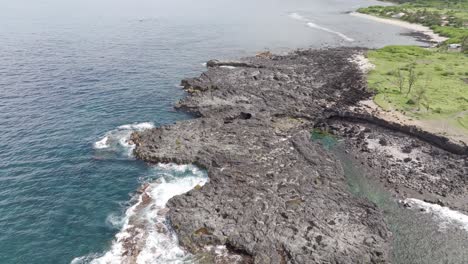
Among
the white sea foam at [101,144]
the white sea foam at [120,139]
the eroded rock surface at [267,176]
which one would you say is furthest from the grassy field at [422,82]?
the white sea foam at [101,144]

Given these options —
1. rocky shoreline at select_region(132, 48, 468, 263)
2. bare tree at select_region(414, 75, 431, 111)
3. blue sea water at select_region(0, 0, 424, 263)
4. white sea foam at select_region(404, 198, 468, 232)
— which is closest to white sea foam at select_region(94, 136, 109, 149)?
blue sea water at select_region(0, 0, 424, 263)

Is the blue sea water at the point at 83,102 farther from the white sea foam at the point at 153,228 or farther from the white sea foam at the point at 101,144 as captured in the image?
the white sea foam at the point at 153,228

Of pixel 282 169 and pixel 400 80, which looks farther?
pixel 400 80

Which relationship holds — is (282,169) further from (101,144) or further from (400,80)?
(400,80)

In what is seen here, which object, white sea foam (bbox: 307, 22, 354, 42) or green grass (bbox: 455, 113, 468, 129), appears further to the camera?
white sea foam (bbox: 307, 22, 354, 42)

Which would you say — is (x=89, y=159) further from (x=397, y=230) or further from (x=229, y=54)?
(x=229, y=54)

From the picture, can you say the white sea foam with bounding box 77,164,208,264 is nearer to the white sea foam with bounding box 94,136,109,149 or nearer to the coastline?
the white sea foam with bounding box 94,136,109,149

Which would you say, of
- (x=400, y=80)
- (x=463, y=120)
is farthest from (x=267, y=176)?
(x=400, y=80)
